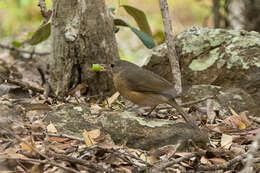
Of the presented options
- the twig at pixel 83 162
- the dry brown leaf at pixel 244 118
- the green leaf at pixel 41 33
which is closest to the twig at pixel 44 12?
the green leaf at pixel 41 33

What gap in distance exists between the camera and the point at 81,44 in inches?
208

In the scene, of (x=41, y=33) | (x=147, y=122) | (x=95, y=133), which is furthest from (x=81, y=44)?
(x=95, y=133)

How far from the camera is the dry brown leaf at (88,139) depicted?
3444 millimetres

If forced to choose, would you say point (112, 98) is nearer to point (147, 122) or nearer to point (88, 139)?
point (147, 122)

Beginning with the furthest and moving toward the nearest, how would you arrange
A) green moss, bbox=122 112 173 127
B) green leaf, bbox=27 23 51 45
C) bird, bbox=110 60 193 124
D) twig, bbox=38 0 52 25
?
green leaf, bbox=27 23 51 45 < twig, bbox=38 0 52 25 < bird, bbox=110 60 193 124 < green moss, bbox=122 112 173 127

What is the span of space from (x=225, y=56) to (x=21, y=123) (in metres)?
3.09

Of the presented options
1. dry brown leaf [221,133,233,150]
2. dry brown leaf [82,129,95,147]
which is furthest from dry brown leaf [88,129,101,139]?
dry brown leaf [221,133,233,150]

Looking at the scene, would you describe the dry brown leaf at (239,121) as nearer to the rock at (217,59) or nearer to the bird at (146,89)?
the bird at (146,89)

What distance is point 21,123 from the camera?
3764mm

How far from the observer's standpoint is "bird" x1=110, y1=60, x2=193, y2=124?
4.46 meters

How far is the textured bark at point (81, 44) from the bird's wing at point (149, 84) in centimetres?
79

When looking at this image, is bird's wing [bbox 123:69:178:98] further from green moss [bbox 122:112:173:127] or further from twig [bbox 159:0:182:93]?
green moss [bbox 122:112:173:127]

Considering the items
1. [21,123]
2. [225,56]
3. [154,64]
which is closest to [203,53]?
[225,56]

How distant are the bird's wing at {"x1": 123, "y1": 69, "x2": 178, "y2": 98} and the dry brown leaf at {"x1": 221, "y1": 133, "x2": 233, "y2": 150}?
73 centimetres
